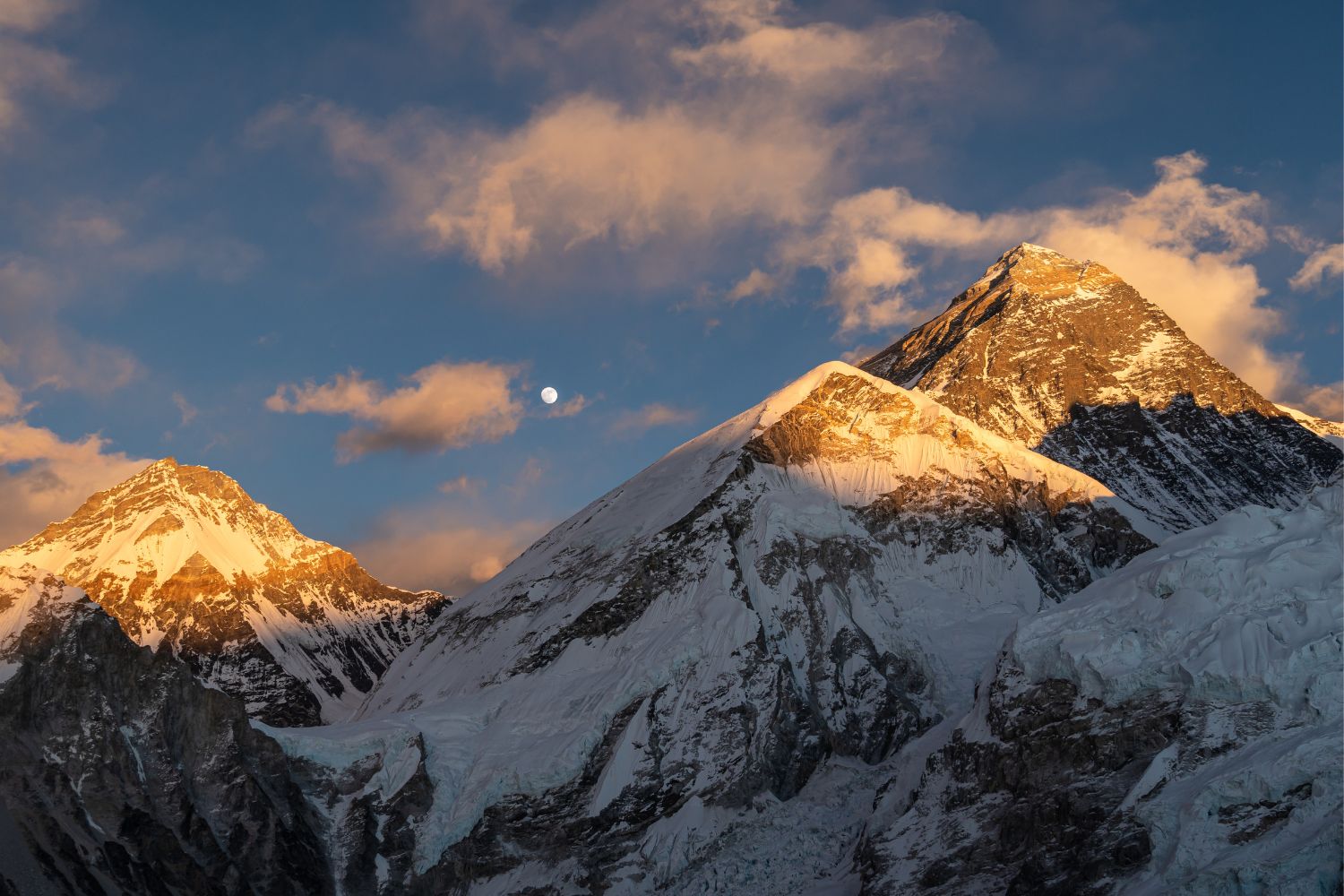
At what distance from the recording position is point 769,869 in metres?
126

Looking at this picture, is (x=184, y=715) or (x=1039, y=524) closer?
(x=184, y=715)

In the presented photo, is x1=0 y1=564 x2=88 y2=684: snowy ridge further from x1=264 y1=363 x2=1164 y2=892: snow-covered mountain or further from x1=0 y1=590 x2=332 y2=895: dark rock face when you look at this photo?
x1=264 y1=363 x2=1164 y2=892: snow-covered mountain

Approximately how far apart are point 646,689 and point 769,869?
24337 mm

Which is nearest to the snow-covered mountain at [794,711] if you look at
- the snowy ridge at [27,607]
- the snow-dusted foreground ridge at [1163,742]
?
the snow-dusted foreground ridge at [1163,742]

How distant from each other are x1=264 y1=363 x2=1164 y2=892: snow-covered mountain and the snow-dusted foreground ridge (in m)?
22.3

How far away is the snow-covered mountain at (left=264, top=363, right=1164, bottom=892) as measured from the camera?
13550 cm

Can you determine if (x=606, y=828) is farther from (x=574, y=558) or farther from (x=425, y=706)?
(x=574, y=558)

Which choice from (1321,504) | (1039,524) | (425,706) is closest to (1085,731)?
(1321,504)

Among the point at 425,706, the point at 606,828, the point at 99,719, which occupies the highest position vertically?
the point at 99,719

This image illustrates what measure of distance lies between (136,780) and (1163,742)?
92599 millimetres

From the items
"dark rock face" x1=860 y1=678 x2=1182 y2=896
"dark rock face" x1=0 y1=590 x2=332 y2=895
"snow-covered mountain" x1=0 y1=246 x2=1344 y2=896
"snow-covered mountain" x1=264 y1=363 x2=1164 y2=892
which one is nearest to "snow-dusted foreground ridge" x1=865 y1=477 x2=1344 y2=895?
"dark rock face" x1=860 y1=678 x2=1182 y2=896

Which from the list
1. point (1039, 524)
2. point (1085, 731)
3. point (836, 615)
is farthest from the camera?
point (1039, 524)

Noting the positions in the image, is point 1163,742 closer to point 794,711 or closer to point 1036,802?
point 1036,802

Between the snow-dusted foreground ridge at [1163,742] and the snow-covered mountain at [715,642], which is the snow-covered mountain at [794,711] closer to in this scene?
the snow-dusted foreground ridge at [1163,742]
